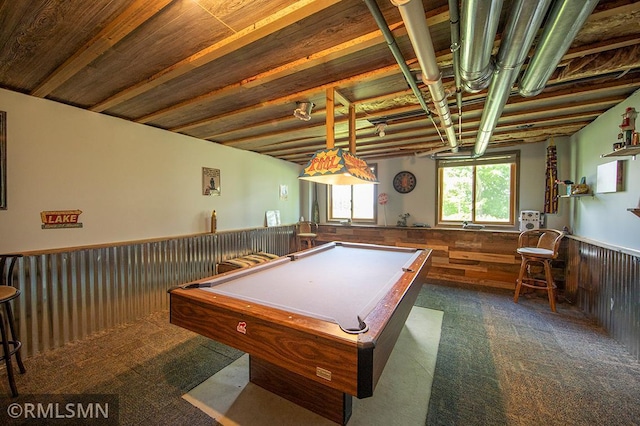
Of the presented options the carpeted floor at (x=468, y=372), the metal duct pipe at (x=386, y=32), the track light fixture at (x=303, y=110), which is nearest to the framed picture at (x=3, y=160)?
the carpeted floor at (x=468, y=372)

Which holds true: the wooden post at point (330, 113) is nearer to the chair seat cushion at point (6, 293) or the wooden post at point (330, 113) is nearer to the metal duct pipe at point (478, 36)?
the metal duct pipe at point (478, 36)

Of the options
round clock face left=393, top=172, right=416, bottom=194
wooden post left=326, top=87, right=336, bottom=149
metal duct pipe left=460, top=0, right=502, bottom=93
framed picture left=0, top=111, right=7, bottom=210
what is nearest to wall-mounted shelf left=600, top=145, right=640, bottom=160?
metal duct pipe left=460, top=0, right=502, bottom=93

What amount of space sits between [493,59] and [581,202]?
324 centimetres

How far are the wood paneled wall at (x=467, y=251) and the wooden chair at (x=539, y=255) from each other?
0.21 m

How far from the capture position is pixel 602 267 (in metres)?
2.81

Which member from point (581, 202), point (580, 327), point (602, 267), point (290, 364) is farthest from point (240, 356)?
point (581, 202)

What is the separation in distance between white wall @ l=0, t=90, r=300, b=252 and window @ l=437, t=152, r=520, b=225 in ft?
13.6

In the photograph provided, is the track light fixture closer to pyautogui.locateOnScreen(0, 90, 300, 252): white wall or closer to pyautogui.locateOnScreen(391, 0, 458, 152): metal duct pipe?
pyautogui.locateOnScreen(391, 0, 458, 152): metal duct pipe

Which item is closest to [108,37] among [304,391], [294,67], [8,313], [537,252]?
[294,67]

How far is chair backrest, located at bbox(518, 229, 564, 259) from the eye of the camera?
3.69 meters

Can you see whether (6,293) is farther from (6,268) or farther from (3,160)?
(3,160)

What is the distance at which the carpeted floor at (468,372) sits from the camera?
5.41ft

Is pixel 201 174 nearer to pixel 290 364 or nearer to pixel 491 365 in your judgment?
pixel 290 364

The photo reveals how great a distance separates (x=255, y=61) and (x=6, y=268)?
2742mm
